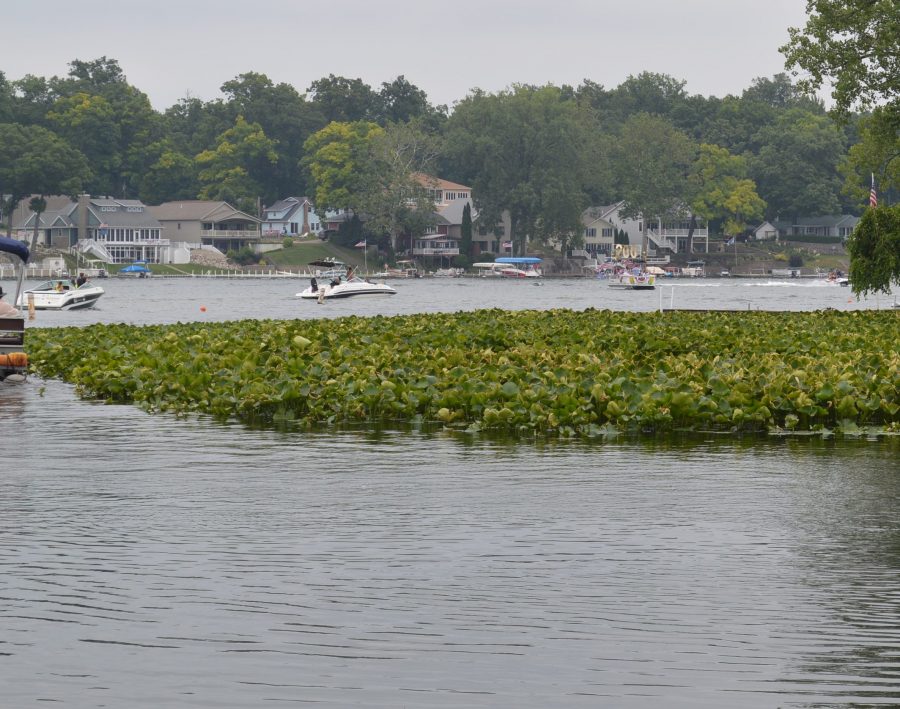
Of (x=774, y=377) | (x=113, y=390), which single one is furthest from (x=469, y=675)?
(x=113, y=390)

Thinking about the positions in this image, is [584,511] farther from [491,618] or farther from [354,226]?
[354,226]

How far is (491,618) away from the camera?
1084 centimetres

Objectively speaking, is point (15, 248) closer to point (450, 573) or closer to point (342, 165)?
point (450, 573)

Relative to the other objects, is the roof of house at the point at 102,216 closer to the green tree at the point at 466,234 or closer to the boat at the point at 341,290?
the green tree at the point at 466,234

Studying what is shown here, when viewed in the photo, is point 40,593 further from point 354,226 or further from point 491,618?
point 354,226

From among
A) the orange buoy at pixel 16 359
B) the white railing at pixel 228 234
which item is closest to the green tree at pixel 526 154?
the white railing at pixel 228 234

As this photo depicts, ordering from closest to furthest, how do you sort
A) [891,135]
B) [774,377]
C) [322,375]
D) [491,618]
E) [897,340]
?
[491,618] → [774,377] → [322,375] → [897,340] → [891,135]

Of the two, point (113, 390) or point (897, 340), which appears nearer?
point (113, 390)

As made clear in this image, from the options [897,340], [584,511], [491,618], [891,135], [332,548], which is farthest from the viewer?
[891,135]

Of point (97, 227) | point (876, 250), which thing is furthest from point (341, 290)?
point (97, 227)

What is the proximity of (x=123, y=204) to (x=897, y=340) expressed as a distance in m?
167

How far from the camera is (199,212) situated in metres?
190

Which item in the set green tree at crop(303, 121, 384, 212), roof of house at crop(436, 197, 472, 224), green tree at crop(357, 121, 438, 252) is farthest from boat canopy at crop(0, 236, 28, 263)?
roof of house at crop(436, 197, 472, 224)

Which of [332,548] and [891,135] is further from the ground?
[891,135]
